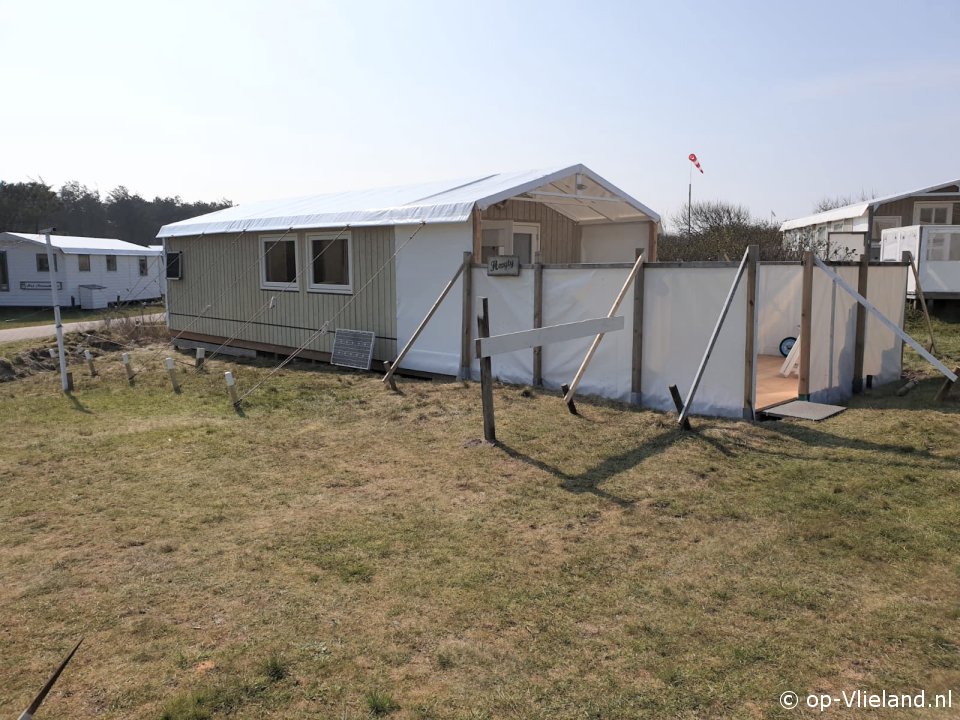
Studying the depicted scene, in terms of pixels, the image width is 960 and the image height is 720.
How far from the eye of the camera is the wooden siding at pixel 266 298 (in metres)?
10.9

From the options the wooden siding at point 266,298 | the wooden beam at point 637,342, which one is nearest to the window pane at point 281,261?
the wooden siding at point 266,298

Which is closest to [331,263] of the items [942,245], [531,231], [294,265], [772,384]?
[294,265]

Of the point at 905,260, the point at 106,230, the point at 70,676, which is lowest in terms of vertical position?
the point at 70,676

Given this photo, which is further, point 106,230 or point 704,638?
point 106,230

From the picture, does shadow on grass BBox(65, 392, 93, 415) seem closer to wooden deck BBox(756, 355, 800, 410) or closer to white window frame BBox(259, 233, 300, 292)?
white window frame BBox(259, 233, 300, 292)

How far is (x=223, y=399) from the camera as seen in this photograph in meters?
9.27

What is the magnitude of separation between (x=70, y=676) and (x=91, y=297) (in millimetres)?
26302

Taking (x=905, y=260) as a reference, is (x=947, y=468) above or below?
below

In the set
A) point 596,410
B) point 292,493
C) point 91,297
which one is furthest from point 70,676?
point 91,297

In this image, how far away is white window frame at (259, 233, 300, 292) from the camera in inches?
485

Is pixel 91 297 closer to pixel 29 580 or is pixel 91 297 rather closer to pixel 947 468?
pixel 29 580

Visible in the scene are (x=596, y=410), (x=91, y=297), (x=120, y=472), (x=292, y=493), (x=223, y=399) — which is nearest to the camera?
(x=292, y=493)

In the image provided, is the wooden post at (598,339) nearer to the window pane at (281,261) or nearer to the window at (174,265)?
the window pane at (281,261)

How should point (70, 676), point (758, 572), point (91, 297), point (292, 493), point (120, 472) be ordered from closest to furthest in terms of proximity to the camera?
point (70, 676)
point (758, 572)
point (292, 493)
point (120, 472)
point (91, 297)
